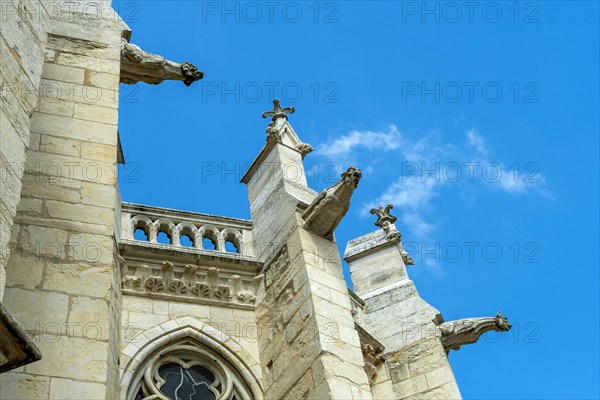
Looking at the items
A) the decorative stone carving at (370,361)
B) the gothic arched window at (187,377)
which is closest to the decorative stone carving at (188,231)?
the gothic arched window at (187,377)

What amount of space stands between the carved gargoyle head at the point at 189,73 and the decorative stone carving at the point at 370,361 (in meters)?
3.24

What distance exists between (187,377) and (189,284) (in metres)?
1.01

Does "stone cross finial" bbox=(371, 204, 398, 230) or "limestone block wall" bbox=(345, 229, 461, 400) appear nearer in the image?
"limestone block wall" bbox=(345, 229, 461, 400)

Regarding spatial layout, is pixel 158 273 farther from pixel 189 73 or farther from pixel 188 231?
pixel 189 73

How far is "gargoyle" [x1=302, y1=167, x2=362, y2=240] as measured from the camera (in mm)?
8523

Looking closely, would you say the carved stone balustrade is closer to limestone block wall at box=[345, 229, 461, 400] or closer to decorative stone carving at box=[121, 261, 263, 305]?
decorative stone carving at box=[121, 261, 263, 305]

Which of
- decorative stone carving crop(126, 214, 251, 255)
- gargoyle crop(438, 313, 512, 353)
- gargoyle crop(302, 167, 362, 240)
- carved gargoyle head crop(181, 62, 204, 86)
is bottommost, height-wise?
gargoyle crop(438, 313, 512, 353)

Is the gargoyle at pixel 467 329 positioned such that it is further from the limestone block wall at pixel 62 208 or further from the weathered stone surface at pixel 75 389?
the weathered stone surface at pixel 75 389

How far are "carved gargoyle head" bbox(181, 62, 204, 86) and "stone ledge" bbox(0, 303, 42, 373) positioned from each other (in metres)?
4.63

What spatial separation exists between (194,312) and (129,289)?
65cm

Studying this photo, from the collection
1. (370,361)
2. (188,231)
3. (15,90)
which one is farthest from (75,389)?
(370,361)

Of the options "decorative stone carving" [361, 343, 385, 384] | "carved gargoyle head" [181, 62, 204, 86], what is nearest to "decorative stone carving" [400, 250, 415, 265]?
"decorative stone carving" [361, 343, 385, 384]

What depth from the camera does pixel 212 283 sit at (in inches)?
349

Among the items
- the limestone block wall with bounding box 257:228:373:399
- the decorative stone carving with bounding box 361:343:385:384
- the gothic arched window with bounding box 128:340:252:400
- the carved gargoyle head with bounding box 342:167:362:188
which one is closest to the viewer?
the limestone block wall with bounding box 257:228:373:399
